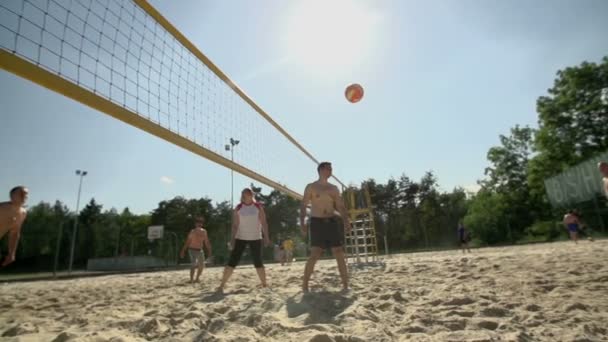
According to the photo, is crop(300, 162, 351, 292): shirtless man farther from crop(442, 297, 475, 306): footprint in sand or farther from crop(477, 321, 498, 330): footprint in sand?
crop(477, 321, 498, 330): footprint in sand

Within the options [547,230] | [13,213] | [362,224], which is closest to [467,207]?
[547,230]

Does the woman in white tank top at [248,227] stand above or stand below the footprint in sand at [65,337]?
above

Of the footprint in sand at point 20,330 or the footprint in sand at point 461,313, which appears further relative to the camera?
the footprint in sand at point 20,330

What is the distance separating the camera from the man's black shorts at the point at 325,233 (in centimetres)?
365

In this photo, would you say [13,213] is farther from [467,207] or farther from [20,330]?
[467,207]

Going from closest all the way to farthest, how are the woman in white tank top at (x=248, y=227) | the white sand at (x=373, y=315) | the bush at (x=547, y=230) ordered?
the white sand at (x=373, y=315) < the woman in white tank top at (x=248, y=227) < the bush at (x=547, y=230)

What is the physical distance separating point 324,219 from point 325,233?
16cm

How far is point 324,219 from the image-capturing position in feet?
12.3

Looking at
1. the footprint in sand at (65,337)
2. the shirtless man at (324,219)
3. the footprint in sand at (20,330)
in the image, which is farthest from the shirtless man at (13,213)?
the shirtless man at (324,219)

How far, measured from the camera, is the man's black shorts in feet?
12.0

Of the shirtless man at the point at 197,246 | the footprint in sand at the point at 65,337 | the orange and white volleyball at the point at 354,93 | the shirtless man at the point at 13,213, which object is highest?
the orange and white volleyball at the point at 354,93

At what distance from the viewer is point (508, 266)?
4527 mm

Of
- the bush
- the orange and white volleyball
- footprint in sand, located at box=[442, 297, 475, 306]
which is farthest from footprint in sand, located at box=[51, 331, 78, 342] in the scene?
the bush

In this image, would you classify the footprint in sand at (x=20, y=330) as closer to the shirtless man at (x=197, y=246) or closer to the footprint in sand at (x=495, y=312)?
the footprint in sand at (x=495, y=312)
